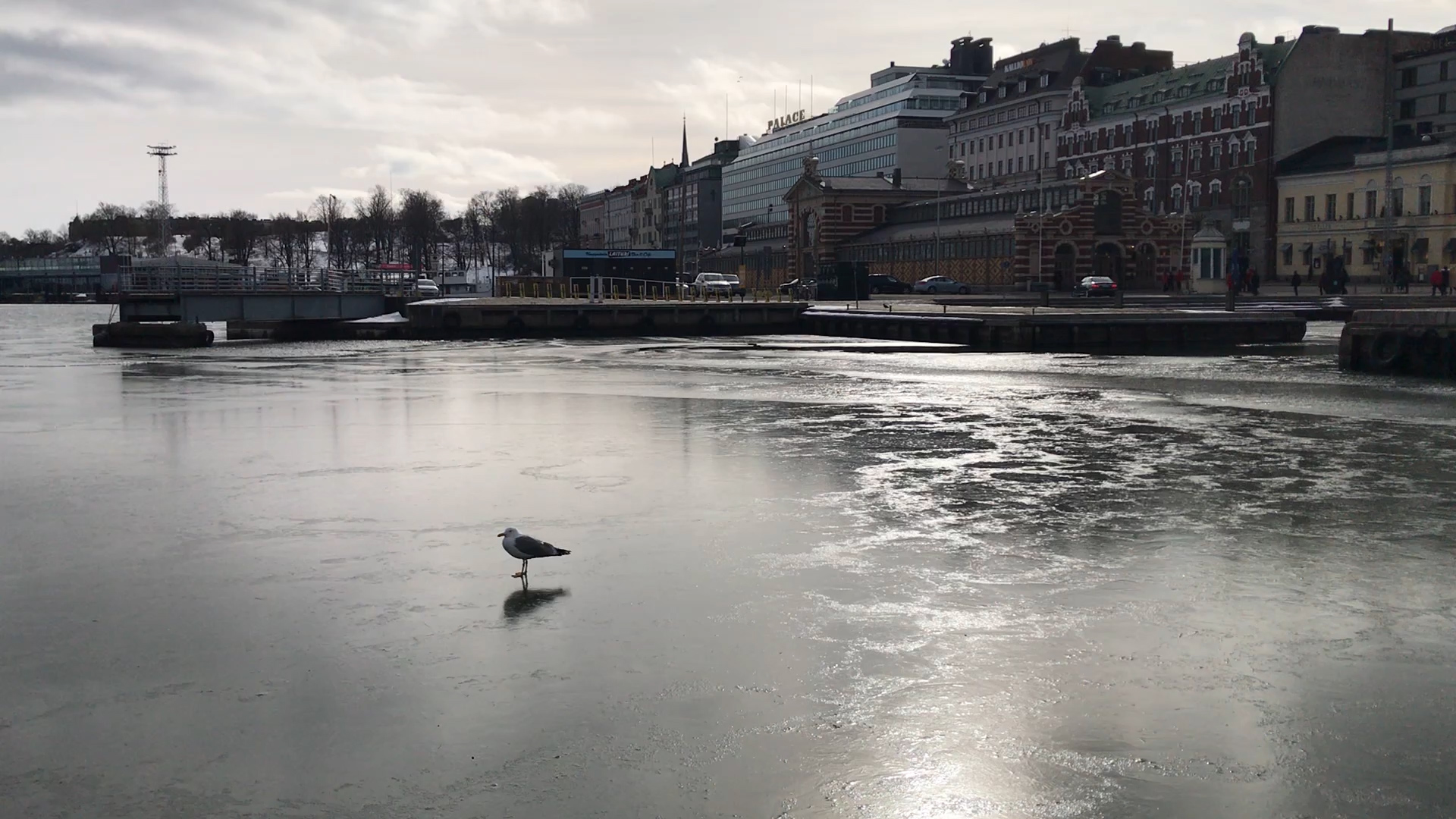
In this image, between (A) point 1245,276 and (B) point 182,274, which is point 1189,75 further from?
(B) point 182,274

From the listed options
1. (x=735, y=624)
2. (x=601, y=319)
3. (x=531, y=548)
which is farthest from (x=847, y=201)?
(x=735, y=624)

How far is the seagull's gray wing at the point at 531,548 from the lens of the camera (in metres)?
11.4

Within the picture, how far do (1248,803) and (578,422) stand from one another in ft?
61.1

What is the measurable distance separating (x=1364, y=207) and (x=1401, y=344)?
55.6m

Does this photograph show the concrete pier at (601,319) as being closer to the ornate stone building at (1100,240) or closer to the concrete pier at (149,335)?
the concrete pier at (149,335)

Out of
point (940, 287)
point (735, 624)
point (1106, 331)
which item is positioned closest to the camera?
point (735, 624)

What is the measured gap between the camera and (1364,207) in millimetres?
86625

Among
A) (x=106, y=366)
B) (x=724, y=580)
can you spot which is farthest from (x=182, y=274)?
(x=724, y=580)

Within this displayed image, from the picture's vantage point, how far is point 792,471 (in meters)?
18.0

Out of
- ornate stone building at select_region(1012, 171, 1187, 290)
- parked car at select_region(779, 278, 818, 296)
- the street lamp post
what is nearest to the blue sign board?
parked car at select_region(779, 278, 818, 296)

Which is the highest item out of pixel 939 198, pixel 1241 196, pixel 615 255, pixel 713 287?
pixel 939 198

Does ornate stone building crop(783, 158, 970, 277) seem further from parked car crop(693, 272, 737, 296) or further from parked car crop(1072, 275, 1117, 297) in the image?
parked car crop(1072, 275, 1117, 297)

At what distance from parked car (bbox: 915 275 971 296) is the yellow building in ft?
76.8

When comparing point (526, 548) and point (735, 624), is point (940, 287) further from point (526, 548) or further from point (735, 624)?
point (735, 624)
